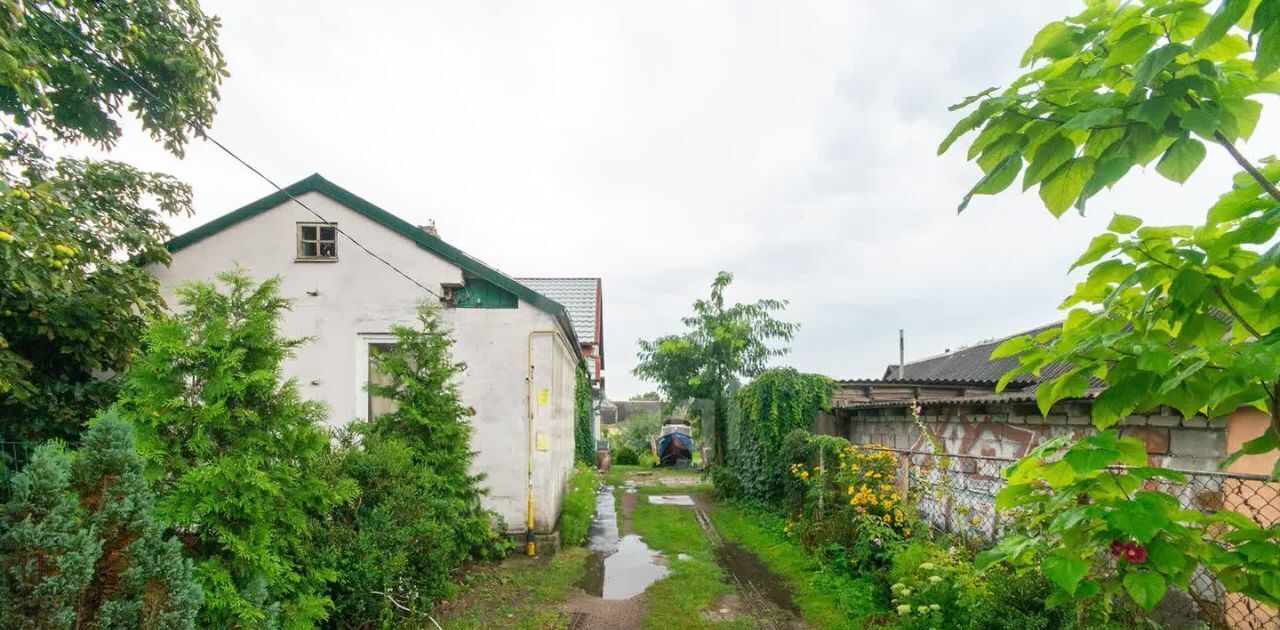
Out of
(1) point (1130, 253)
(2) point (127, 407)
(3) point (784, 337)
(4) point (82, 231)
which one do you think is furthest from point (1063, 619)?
(3) point (784, 337)

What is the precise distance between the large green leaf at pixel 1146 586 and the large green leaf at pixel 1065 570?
91mm

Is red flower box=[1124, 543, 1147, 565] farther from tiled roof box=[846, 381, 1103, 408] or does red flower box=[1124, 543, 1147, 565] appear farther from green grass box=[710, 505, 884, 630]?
green grass box=[710, 505, 884, 630]

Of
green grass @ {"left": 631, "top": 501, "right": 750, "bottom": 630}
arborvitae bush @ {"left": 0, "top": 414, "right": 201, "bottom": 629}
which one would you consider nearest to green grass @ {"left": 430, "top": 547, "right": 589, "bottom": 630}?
green grass @ {"left": 631, "top": 501, "right": 750, "bottom": 630}

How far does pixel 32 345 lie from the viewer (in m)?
6.99

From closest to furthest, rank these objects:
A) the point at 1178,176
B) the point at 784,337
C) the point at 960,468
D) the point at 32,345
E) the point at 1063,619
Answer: the point at 1178,176 < the point at 1063,619 < the point at 32,345 < the point at 960,468 < the point at 784,337

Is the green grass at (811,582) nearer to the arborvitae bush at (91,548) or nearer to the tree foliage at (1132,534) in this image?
the tree foliage at (1132,534)

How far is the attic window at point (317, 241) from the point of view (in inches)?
349

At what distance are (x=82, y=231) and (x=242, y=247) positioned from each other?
7.39 feet

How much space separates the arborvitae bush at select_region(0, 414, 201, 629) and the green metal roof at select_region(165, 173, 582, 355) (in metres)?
5.53

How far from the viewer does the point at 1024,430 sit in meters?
6.83

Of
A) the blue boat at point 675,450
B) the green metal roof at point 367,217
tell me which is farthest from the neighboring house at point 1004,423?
the blue boat at point 675,450

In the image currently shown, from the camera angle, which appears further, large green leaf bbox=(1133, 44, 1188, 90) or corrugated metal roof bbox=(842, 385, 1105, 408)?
corrugated metal roof bbox=(842, 385, 1105, 408)

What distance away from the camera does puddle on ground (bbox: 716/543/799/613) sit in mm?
6828

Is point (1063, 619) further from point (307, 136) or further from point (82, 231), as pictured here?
point (82, 231)
